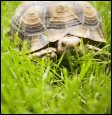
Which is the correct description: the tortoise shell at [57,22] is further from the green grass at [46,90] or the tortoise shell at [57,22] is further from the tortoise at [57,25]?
the green grass at [46,90]

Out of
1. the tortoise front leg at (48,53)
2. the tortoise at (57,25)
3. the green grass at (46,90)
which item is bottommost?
the green grass at (46,90)

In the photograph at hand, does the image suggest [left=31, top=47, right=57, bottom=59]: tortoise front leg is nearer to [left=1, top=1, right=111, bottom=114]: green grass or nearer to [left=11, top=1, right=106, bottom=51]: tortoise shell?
[left=11, top=1, right=106, bottom=51]: tortoise shell

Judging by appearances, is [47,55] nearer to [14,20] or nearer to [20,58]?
[20,58]

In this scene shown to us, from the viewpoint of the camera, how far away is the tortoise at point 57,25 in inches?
106

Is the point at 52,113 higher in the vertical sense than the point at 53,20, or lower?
lower

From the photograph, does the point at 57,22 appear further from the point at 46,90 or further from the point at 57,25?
the point at 46,90

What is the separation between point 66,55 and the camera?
247cm

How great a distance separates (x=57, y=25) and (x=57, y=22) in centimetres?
3

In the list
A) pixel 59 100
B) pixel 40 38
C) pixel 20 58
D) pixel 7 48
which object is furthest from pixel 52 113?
pixel 40 38

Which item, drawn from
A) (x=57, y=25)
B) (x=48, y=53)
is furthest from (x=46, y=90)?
(x=57, y=25)

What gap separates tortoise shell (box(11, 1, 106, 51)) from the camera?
2.73 m

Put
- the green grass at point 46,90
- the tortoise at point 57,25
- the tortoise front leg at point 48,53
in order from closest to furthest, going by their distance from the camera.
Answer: the green grass at point 46,90, the tortoise front leg at point 48,53, the tortoise at point 57,25

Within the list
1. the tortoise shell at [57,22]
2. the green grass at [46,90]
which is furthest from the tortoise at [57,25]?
the green grass at [46,90]

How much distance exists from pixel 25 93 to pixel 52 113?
0.15 m
